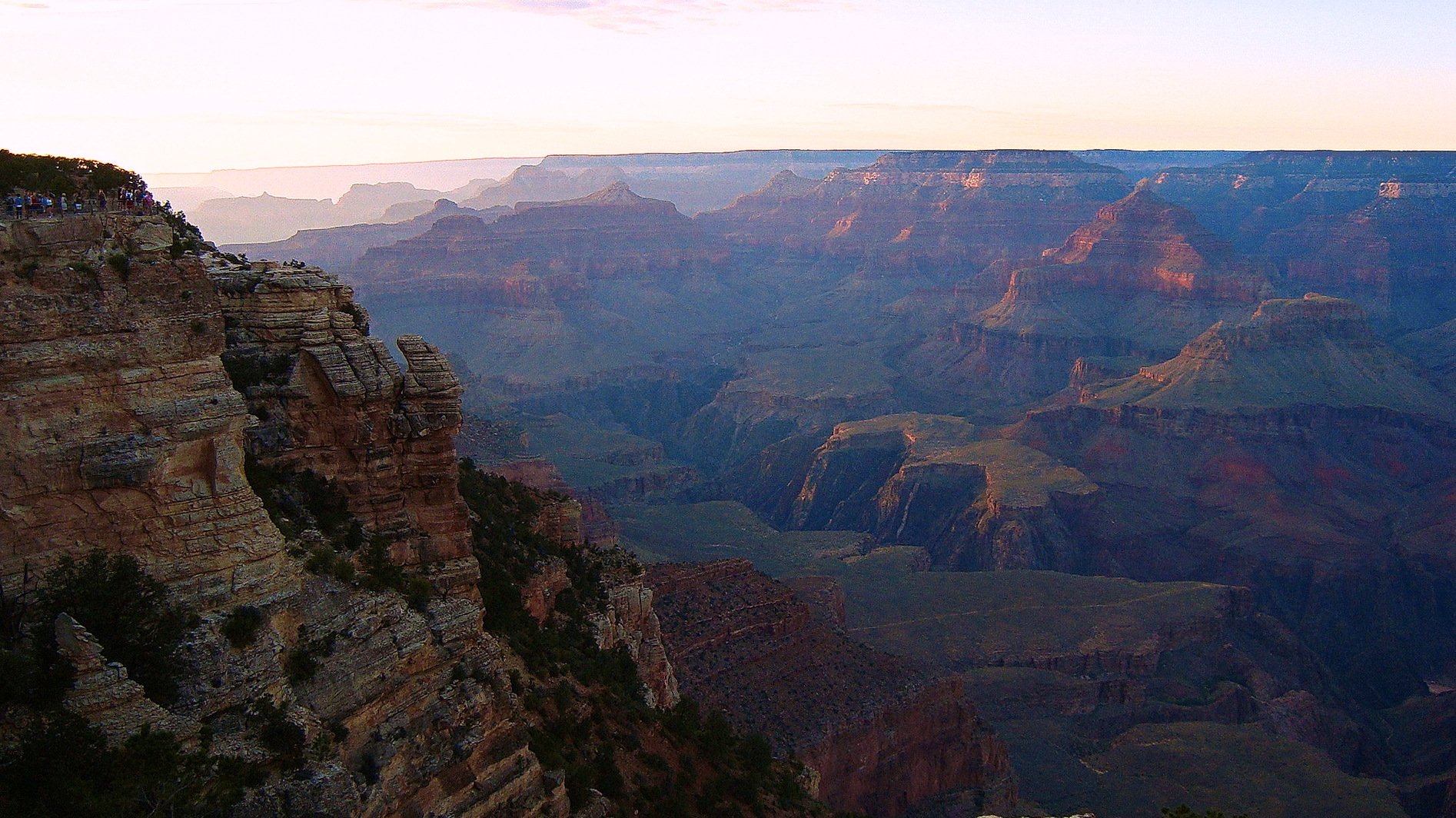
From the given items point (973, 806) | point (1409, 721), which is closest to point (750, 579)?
point (973, 806)

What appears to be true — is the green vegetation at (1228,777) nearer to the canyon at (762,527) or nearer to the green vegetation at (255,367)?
the canyon at (762,527)

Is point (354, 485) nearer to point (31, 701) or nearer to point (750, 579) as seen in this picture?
point (31, 701)

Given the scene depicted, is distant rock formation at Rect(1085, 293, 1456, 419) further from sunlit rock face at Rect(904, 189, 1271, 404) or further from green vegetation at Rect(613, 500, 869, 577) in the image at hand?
green vegetation at Rect(613, 500, 869, 577)

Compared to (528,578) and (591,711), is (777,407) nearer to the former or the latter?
(528,578)

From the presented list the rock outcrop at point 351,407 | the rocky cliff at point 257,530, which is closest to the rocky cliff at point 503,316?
the rock outcrop at point 351,407

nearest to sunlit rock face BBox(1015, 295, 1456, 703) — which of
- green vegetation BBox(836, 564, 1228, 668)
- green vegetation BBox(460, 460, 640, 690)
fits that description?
green vegetation BBox(836, 564, 1228, 668)

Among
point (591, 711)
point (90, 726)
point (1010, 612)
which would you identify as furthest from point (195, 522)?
point (1010, 612)
